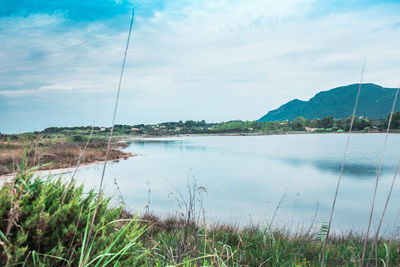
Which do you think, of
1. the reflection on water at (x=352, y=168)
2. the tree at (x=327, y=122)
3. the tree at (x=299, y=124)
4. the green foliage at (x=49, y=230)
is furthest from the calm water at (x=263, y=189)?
the tree at (x=299, y=124)

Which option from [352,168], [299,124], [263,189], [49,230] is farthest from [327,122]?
[49,230]

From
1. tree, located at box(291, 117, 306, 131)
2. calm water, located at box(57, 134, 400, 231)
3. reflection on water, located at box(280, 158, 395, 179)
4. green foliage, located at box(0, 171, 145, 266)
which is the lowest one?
calm water, located at box(57, 134, 400, 231)

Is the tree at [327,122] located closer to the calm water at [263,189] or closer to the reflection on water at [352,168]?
the calm water at [263,189]

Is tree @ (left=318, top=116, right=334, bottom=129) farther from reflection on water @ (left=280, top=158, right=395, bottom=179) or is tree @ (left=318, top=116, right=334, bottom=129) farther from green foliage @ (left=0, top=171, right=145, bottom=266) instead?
→ green foliage @ (left=0, top=171, right=145, bottom=266)

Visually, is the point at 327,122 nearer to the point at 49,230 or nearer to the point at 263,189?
the point at 263,189

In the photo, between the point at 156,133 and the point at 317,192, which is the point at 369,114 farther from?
the point at 156,133

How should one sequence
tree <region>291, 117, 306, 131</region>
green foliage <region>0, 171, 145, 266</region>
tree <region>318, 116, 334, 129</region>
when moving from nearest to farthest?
green foliage <region>0, 171, 145, 266</region>
tree <region>318, 116, 334, 129</region>
tree <region>291, 117, 306, 131</region>

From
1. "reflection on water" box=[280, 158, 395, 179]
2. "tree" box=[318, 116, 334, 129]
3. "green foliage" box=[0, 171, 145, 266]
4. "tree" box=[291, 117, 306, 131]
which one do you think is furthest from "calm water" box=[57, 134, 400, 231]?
"tree" box=[291, 117, 306, 131]

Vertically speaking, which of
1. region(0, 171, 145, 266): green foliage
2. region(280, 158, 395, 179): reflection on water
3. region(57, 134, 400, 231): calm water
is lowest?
region(57, 134, 400, 231): calm water

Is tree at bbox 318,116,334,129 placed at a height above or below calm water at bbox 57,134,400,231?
above

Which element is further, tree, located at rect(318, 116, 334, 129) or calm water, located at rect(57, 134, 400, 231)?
tree, located at rect(318, 116, 334, 129)

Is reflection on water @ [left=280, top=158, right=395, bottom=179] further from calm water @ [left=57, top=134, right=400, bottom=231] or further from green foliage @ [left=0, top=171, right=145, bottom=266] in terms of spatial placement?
green foliage @ [left=0, top=171, right=145, bottom=266]

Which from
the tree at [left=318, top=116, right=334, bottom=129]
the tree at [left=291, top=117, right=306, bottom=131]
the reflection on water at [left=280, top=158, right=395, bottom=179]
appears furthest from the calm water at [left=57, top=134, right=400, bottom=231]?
the tree at [left=291, top=117, right=306, bottom=131]

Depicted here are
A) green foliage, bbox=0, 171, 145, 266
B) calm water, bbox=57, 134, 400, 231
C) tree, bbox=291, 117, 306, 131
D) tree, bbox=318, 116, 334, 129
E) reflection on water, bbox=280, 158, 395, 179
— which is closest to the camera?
green foliage, bbox=0, 171, 145, 266
